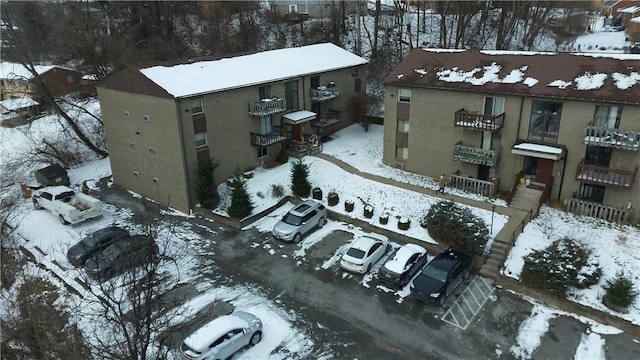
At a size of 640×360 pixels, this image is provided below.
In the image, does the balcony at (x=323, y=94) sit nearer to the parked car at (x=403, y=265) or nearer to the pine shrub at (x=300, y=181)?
the pine shrub at (x=300, y=181)

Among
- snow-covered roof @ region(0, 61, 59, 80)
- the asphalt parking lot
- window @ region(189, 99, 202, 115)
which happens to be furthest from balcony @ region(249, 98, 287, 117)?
snow-covered roof @ region(0, 61, 59, 80)

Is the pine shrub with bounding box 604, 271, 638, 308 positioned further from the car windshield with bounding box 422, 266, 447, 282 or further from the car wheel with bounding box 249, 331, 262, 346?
the car wheel with bounding box 249, 331, 262, 346

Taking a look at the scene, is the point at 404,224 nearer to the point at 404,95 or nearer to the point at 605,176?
the point at 404,95

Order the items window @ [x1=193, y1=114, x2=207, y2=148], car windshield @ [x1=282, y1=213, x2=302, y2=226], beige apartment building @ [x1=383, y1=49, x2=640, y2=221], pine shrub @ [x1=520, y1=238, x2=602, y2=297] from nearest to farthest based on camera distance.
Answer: pine shrub @ [x1=520, y1=238, x2=602, y2=297] < beige apartment building @ [x1=383, y1=49, x2=640, y2=221] < car windshield @ [x1=282, y1=213, x2=302, y2=226] < window @ [x1=193, y1=114, x2=207, y2=148]

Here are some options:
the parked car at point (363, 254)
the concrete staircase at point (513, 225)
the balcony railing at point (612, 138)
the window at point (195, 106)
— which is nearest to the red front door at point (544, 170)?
the concrete staircase at point (513, 225)

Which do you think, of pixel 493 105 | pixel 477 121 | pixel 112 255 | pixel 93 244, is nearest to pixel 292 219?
pixel 112 255

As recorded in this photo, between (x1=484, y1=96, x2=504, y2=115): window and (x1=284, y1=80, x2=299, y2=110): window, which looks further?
(x1=284, y1=80, x2=299, y2=110): window

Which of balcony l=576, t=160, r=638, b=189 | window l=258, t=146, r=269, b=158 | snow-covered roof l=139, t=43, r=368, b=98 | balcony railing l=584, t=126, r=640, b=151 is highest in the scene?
snow-covered roof l=139, t=43, r=368, b=98
